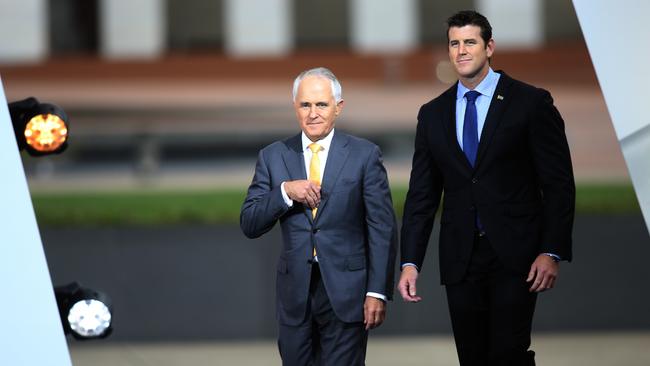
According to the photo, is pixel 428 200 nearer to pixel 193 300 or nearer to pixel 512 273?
pixel 512 273

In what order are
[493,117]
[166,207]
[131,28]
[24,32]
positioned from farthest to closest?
[131,28]
[24,32]
[166,207]
[493,117]

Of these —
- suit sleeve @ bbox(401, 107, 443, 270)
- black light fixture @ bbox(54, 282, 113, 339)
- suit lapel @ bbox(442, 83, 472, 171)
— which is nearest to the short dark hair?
suit lapel @ bbox(442, 83, 472, 171)

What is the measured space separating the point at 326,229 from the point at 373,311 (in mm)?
350

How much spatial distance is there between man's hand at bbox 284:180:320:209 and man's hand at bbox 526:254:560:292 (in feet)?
2.70

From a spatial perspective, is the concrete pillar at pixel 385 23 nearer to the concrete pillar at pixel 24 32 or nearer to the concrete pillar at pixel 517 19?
the concrete pillar at pixel 517 19

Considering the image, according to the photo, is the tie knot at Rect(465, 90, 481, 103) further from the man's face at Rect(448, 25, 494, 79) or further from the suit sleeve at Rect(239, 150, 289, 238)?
the suit sleeve at Rect(239, 150, 289, 238)

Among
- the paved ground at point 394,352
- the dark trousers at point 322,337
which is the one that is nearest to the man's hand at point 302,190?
the dark trousers at point 322,337

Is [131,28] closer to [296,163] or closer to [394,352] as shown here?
[394,352]

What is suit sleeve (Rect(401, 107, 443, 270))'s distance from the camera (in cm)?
450

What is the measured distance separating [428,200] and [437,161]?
0.16m

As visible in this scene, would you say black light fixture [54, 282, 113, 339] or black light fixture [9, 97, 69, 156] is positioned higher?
black light fixture [9, 97, 69, 156]

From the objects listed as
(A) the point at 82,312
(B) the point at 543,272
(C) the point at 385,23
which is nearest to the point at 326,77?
(B) the point at 543,272

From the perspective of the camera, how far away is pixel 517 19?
86.7 feet

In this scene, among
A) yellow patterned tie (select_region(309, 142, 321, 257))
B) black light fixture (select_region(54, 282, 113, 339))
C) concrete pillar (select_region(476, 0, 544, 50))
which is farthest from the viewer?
concrete pillar (select_region(476, 0, 544, 50))
